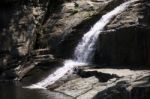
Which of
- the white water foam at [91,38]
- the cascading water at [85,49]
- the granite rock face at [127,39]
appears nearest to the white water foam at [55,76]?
the cascading water at [85,49]

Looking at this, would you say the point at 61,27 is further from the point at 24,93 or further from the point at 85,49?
the point at 24,93

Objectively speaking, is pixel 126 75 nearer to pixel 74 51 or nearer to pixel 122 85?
pixel 122 85

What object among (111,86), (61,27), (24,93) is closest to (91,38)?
(61,27)

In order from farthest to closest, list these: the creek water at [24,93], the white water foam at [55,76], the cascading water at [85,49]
Answer: 1. the cascading water at [85,49]
2. the white water foam at [55,76]
3. the creek water at [24,93]

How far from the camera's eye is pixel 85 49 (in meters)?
32.9

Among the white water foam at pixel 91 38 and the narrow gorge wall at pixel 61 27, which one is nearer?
the narrow gorge wall at pixel 61 27

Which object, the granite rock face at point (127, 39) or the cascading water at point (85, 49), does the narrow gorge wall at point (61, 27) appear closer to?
the granite rock face at point (127, 39)

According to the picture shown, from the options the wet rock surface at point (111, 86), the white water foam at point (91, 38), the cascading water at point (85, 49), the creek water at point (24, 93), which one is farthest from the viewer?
the white water foam at point (91, 38)

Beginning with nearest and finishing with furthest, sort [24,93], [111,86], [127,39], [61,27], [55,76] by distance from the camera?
[111,86]
[24,93]
[127,39]
[55,76]
[61,27]

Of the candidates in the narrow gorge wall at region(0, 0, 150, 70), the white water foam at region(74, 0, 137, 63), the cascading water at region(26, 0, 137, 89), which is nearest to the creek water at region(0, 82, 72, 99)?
the cascading water at region(26, 0, 137, 89)

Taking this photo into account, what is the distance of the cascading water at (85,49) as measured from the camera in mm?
30034

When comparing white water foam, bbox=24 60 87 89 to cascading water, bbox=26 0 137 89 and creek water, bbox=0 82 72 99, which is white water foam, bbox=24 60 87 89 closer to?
cascading water, bbox=26 0 137 89

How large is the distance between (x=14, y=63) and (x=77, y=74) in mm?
8739

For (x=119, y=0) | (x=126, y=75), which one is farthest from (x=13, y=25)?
(x=126, y=75)
